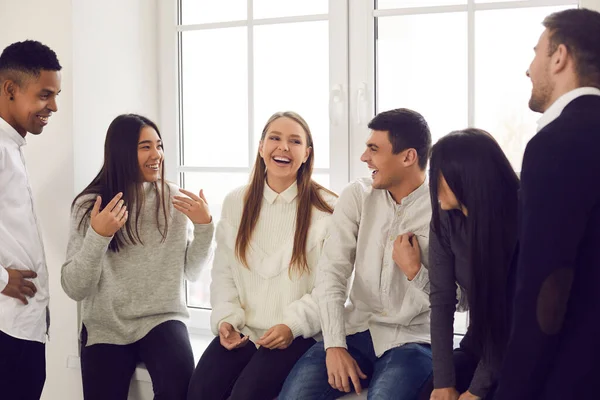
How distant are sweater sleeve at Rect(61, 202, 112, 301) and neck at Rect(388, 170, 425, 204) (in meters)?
0.90

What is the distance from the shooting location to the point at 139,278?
2.32m

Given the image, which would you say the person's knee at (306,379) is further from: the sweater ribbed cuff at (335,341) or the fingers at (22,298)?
the fingers at (22,298)

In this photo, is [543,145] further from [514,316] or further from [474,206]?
[474,206]

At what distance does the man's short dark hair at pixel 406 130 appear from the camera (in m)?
2.05

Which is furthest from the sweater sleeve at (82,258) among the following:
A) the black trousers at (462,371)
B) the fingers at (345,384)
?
the black trousers at (462,371)

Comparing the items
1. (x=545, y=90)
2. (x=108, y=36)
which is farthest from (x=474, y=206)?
(x=108, y=36)

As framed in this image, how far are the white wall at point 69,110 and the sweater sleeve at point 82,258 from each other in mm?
258

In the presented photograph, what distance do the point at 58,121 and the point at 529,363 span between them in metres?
1.91

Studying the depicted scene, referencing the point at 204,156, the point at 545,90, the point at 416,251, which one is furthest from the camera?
the point at 204,156

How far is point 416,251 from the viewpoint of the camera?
1.95 metres

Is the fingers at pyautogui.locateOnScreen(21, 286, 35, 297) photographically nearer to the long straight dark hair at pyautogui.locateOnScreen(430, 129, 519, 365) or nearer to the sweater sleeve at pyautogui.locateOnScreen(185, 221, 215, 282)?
the sweater sleeve at pyautogui.locateOnScreen(185, 221, 215, 282)

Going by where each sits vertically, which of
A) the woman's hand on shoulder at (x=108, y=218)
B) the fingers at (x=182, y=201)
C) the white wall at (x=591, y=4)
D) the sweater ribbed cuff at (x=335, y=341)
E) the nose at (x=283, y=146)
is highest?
the white wall at (x=591, y=4)

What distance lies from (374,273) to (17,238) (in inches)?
40.7

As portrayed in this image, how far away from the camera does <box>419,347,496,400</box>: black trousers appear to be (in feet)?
5.83
